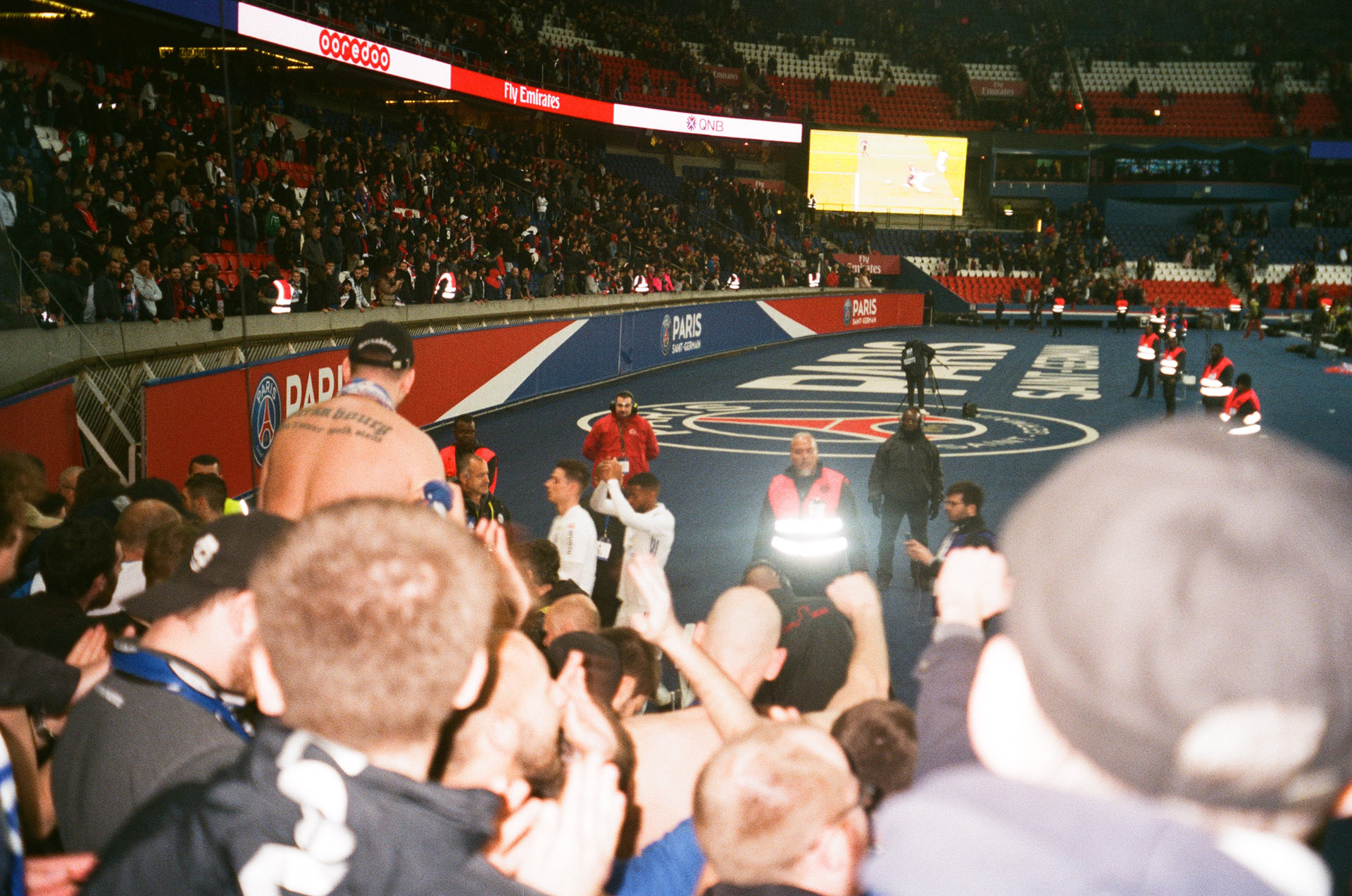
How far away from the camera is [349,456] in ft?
11.5

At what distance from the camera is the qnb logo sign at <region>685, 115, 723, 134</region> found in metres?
41.4

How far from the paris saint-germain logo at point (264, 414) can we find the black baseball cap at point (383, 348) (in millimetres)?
7612

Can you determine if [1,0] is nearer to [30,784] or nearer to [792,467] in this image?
[792,467]

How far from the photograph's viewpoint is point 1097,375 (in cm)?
2694

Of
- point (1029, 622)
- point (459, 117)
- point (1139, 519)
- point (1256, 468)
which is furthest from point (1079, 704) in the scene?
point (459, 117)

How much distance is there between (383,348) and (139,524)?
5.31ft

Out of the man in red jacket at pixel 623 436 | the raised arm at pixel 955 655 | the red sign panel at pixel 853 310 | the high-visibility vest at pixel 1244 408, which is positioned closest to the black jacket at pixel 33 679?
the raised arm at pixel 955 655

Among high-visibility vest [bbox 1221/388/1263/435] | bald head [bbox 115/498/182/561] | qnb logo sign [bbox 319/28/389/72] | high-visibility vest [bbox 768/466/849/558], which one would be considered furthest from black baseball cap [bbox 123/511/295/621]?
qnb logo sign [bbox 319/28/389/72]

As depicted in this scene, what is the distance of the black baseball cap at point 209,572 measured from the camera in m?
2.25

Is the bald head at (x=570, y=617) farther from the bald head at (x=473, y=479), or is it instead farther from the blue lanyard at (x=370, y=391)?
the bald head at (x=473, y=479)

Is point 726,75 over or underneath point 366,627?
over

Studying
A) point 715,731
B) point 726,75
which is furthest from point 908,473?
point 726,75

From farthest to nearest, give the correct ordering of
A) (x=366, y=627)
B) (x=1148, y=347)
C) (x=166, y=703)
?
(x=1148, y=347), (x=166, y=703), (x=366, y=627)

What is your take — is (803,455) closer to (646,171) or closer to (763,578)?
(763,578)
